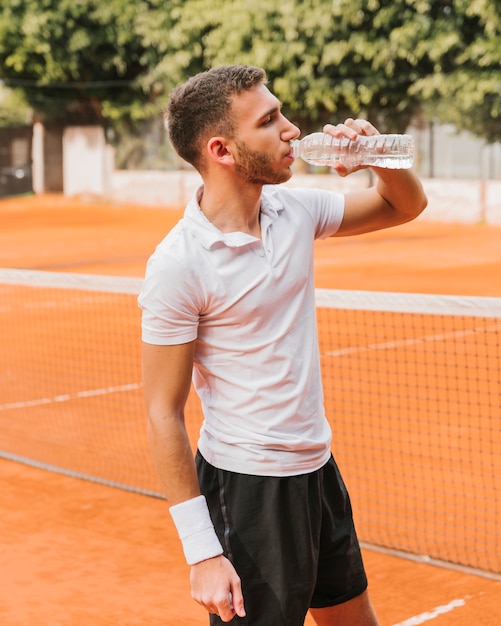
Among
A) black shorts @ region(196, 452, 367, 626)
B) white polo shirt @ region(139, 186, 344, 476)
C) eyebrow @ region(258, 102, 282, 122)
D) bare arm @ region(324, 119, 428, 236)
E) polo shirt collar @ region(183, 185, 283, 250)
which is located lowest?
black shorts @ region(196, 452, 367, 626)

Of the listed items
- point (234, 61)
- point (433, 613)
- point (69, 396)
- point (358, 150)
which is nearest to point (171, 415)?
point (358, 150)

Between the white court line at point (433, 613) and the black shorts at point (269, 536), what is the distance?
1597mm

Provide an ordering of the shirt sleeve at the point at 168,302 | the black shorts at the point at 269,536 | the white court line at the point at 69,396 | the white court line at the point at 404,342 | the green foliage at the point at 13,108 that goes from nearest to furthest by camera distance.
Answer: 1. the shirt sleeve at the point at 168,302
2. the black shorts at the point at 269,536
3. the white court line at the point at 69,396
4. the white court line at the point at 404,342
5. the green foliage at the point at 13,108

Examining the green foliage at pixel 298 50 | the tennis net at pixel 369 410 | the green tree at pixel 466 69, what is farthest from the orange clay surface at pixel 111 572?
the green foliage at pixel 298 50

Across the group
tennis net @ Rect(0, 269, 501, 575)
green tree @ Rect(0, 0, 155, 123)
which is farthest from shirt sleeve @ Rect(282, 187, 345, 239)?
green tree @ Rect(0, 0, 155, 123)

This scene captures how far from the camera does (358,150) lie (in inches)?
111

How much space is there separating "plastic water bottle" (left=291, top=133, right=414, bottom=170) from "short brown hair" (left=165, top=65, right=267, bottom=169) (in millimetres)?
198

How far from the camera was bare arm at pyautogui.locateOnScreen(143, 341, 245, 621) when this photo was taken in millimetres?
2537

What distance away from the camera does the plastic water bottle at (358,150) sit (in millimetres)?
2781

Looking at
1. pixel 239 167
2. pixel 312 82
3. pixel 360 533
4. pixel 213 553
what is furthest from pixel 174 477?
pixel 312 82

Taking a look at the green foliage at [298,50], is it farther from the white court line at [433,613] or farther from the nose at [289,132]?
the nose at [289,132]

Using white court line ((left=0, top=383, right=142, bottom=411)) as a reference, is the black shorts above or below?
above

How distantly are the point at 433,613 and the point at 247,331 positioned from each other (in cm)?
219

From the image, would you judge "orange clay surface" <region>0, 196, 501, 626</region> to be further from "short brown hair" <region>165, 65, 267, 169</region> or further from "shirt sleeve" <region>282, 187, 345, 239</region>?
"short brown hair" <region>165, 65, 267, 169</region>
